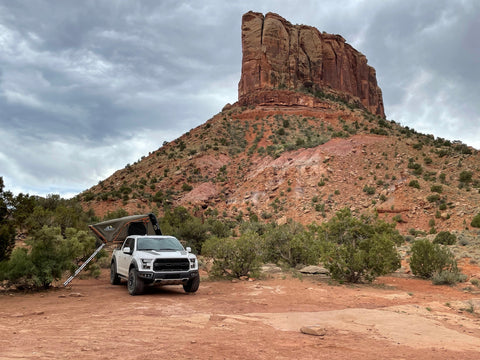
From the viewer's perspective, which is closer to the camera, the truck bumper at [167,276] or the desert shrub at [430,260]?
the truck bumper at [167,276]

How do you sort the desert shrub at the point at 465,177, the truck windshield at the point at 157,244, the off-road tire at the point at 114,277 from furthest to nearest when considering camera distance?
the desert shrub at the point at 465,177
the off-road tire at the point at 114,277
the truck windshield at the point at 157,244

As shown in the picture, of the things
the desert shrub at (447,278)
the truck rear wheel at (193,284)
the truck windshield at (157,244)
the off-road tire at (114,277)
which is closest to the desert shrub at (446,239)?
the desert shrub at (447,278)

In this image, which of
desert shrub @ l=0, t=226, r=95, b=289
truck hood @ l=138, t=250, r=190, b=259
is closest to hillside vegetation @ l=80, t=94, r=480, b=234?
truck hood @ l=138, t=250, r=190, b=259

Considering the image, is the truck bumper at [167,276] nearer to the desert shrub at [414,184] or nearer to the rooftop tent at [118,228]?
the rooftop tent at [118,228]

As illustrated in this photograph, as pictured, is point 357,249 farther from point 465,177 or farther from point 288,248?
point 465,177

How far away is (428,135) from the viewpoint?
5338cm

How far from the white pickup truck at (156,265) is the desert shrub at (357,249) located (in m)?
4.97

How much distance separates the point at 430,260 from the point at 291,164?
25948 mm

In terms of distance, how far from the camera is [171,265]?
32.6 ft

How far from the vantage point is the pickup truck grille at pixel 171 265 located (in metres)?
9.78

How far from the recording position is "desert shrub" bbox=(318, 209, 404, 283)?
38.5 ft

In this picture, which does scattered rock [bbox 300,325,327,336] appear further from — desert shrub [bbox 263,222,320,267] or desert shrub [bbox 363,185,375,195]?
desert shrub [bbox 363,185,375,195]

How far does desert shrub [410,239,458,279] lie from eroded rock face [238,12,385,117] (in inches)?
1816

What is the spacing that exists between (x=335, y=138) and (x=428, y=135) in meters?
20.7
